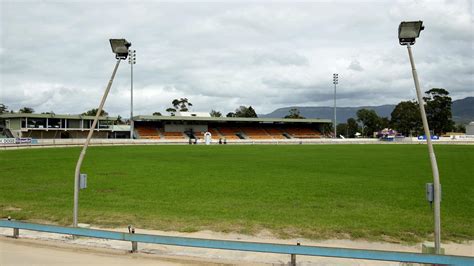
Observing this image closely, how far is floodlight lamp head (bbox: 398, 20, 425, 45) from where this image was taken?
249 inches

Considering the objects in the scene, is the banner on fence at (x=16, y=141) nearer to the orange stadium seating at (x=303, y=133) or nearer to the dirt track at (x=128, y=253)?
the dirt track at (x=128, y=253)

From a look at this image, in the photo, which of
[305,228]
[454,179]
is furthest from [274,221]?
[454,179]

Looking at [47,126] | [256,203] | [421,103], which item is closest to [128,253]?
[421,103]

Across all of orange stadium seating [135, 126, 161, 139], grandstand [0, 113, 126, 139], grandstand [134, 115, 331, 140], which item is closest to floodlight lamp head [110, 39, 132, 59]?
grandstand [0, 113, 126, 139]

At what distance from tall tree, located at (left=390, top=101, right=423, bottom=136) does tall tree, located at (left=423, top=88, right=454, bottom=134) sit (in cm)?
437

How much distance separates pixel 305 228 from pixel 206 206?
3620 mm

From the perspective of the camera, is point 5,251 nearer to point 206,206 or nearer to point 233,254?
point 233,254

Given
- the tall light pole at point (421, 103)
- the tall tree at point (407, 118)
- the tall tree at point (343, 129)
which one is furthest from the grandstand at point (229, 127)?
the tall light pole at point (421, 103)

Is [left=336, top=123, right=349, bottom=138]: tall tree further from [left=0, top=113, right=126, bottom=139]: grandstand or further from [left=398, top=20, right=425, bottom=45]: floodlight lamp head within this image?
[left=398, top=20, right=425, bottom=45]: floodlight lamp head

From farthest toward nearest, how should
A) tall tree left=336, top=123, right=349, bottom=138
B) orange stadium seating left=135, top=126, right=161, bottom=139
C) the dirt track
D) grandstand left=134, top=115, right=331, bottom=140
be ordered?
tall tree left=336, top=123, right=349, bottom=138, grandstand left=134, top=115, right=331, bottom=140, orange stadium seating left=135, top=126, right=161, bottom=139, the dirt track

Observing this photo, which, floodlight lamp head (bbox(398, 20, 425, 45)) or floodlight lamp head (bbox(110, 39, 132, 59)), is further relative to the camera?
floodlight lamp head (bbox(110, 39, 132, 59))

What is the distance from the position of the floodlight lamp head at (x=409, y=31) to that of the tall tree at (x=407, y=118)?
126 metres

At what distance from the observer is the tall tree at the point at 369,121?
142 metres

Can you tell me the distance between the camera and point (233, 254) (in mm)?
7336
